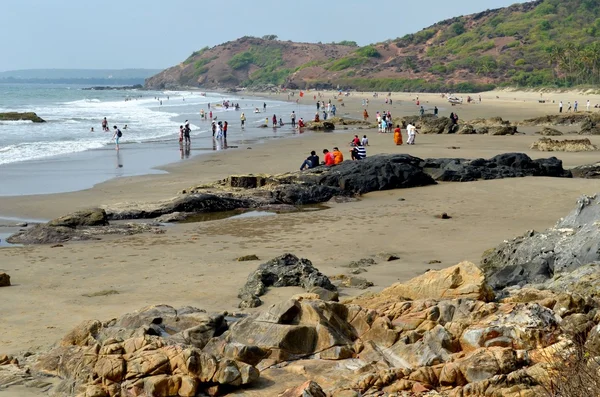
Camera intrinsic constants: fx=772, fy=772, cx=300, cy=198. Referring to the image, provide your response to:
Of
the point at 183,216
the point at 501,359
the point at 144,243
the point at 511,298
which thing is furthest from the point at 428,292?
the point at 183,216

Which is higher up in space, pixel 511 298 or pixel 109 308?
pixel 511 298

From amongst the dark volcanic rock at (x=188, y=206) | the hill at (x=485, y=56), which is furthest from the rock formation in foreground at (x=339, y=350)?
the hill at (x=485, y=56)

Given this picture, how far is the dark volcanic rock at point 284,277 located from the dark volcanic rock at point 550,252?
2.57 metres

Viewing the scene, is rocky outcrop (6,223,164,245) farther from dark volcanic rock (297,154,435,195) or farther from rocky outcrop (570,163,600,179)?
rocky outcrop (570,163,600,179)

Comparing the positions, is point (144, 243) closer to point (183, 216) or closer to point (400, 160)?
point (183, 216)

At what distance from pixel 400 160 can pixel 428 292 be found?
15.8 meters

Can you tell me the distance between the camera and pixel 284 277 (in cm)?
1207

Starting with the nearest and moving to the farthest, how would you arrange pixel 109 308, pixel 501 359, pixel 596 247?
1. pixel 501 359
2. pixel 596 247
3. pixel 109 308

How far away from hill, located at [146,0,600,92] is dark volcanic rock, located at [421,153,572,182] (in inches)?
2886

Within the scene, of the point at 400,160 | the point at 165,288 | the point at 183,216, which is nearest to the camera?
the point at 165,288

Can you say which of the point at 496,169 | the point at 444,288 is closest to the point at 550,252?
the point at 444,288

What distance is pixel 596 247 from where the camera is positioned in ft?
33.9

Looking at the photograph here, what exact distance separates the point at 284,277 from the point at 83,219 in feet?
26.4

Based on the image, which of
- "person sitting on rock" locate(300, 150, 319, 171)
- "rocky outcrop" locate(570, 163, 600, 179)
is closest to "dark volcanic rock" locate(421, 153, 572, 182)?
"rocky outcrop" locate(570, 163, 600, 179)
